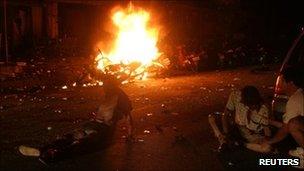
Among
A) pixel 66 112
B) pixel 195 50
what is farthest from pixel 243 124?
pixel 195 50

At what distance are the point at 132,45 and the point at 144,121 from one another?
814cm

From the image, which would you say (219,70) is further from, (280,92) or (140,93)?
(280,92)

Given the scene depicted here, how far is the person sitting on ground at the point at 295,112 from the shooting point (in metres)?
6.90

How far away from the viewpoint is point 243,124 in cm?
802

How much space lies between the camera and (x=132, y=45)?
1823 cm

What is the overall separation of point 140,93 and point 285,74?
708 cm

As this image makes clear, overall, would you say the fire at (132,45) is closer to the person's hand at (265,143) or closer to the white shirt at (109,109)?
the white shirt at (109,109)

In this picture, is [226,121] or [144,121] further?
[144,121]

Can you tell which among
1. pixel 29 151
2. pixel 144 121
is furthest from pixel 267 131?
pixel 29 151

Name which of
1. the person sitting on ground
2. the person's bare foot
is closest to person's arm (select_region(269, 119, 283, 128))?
the person sitting on ground

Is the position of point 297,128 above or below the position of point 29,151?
above

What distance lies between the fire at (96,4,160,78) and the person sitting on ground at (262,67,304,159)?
30.9 ft

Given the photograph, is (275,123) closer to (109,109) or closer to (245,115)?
(245,115)

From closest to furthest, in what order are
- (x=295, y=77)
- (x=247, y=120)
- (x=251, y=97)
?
(x=295, y=77), (x=251, y=97), (x=247, y=120)
